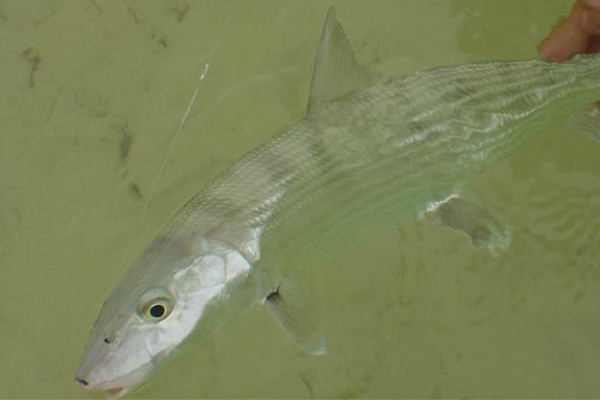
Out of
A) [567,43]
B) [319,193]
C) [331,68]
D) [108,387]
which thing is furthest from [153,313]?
[567,43]

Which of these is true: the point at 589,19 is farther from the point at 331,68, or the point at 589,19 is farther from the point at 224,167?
the point at 224,167

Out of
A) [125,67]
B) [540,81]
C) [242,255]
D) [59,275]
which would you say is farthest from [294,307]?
[125,67]

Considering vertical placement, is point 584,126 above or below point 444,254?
above

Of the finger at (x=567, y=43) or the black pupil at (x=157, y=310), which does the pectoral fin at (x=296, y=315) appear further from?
the finger at (x=567, y=43)

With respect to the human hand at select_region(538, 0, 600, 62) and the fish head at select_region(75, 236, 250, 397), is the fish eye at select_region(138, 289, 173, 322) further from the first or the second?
the human hand at select_region(538, 0, 600, 62)

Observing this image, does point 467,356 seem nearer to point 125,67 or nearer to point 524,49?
point 524,49

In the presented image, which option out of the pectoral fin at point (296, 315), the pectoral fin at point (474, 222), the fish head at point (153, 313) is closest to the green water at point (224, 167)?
the pectoral fin at point (474, 222)
